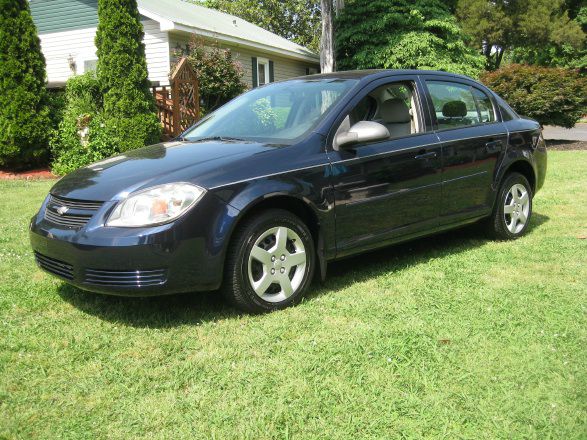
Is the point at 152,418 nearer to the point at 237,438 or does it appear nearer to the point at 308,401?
the point at 237,438

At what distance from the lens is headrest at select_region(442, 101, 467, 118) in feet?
15.8

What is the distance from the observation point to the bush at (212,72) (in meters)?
15.0

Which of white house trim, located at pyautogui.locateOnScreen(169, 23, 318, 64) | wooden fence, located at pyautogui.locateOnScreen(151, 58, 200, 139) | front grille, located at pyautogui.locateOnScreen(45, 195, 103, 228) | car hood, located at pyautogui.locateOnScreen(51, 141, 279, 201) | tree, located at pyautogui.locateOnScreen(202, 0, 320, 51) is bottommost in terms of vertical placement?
front grille, located at pyautogui.locateOnScreen(45, 195, 103, 228)

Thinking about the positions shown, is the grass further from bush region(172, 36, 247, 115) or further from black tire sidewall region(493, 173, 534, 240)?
bush region(172, 36, 247, 115)

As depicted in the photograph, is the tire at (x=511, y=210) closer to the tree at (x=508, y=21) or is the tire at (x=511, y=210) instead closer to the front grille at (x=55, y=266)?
the front grille at (x=55, y=266)

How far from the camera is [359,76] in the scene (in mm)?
4367

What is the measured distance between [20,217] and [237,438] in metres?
5.52

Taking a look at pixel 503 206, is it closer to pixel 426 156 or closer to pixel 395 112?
pixel 426 156

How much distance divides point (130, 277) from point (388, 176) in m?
2.02

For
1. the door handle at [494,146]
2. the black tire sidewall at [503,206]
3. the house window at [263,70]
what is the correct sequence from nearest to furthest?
the door handle at [494,146]
the black tire sidewall at [503,206]
the house window at [263,70]

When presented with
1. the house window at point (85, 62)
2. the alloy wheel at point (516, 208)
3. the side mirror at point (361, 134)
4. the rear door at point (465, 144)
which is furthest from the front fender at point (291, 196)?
the house window at point (85, 62)

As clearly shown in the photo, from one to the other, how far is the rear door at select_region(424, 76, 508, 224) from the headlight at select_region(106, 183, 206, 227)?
90.4 inches

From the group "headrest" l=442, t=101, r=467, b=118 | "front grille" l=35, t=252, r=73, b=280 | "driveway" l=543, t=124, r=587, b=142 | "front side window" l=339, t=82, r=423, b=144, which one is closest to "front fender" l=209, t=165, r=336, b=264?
"front grille" l=35, t=252, r=73, b=280

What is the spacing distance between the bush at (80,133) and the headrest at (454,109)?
7660 mm
